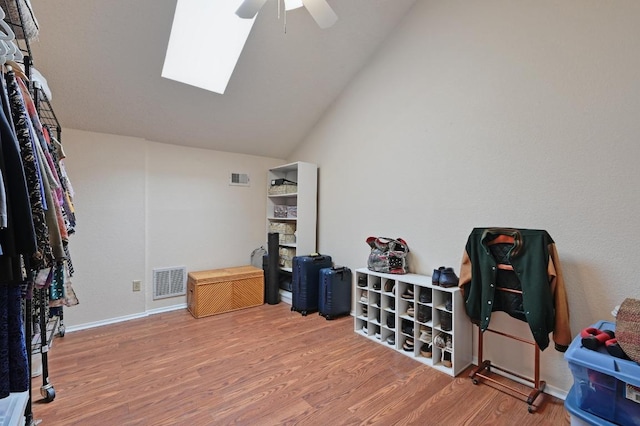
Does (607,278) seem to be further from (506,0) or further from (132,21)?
(132,21)

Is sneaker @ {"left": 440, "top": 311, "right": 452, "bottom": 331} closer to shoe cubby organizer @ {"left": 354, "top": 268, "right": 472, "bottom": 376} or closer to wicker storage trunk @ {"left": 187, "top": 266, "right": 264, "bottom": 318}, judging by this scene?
shoe cubby organizer @ {"left": 354, "top": 268, "right": 472, "bottom": 376}

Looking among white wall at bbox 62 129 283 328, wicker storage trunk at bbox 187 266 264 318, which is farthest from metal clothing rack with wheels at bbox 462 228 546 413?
white wall at bbox 62 129 283 328

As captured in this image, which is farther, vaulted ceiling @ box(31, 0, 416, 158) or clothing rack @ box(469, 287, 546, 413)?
vaulted ceiling @ box(31, 0, 416, 158)

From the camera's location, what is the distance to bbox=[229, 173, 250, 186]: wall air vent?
13.1 ft

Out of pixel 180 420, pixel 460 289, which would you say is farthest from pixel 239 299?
pixel 460 289

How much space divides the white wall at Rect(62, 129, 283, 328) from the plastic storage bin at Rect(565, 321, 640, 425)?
11.9 ft

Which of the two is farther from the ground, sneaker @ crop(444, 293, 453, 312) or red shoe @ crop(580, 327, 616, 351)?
red shoe @ crop(580, 327, 616, 351)

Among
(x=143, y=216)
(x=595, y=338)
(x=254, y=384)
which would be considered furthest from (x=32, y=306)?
(x=595, y=338)

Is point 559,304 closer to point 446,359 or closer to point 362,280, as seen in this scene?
point 446,359

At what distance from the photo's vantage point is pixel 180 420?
1.68 metres

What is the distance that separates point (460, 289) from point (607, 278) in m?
0.84

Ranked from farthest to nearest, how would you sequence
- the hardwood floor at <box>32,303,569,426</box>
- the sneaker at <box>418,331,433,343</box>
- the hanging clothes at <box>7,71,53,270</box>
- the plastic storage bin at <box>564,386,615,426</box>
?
1. the sneaker at <box>418,331,433,343</box>
2. the hardwood floor at <box>32,303,569,426</box>
3. the plastic storage bin at <box>564,386,615,426</box>
4. the hanging clothes at <box>7,71,53,270</box>

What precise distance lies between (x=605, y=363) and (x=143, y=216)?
3.94 meters

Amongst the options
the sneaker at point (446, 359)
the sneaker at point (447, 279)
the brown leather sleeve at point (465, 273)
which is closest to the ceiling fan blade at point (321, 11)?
the brown leather sleeve at point (465, 273)
